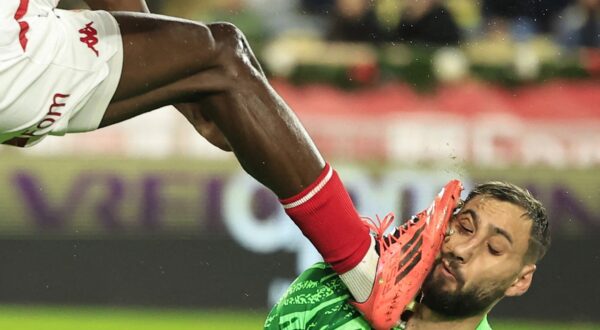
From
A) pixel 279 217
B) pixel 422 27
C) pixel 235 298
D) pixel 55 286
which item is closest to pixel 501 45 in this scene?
pixel 422 27

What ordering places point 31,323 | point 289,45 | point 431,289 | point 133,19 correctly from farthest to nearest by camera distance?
point 289,45 < point 31,323 < point 431,289 < point 133,19

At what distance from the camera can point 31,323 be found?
5.64m

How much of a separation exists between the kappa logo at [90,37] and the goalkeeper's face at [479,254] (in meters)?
1.04

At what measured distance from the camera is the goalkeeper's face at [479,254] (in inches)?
114

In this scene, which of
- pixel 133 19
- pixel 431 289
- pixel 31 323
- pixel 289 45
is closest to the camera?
pixel 133 19

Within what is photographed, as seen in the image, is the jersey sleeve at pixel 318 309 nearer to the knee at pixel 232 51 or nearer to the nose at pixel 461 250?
the nose at pixel 461 250

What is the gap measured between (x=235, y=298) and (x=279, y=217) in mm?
470

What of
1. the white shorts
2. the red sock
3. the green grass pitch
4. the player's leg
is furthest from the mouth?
the green grass pitch

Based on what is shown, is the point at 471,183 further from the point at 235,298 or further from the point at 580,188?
the point at 235,298

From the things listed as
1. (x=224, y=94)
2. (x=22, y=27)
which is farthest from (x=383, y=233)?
(x=22, y=27)

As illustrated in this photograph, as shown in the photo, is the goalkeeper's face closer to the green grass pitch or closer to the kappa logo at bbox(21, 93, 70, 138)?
the kappa logo at bbox(21, 93, 70, 138)

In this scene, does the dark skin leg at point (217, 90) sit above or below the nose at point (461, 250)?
above

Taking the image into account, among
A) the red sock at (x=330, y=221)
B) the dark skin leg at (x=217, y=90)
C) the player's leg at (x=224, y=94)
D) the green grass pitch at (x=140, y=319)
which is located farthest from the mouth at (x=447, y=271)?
the green grass pitch at (x=140, y=319)

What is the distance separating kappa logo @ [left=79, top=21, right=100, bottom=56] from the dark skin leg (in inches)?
2.7
